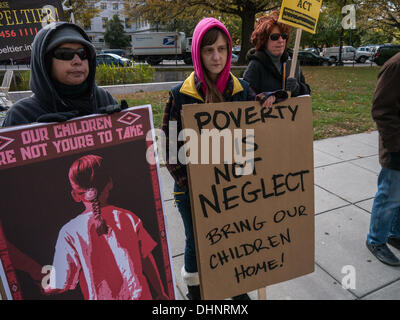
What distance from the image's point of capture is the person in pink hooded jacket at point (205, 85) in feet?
5.44

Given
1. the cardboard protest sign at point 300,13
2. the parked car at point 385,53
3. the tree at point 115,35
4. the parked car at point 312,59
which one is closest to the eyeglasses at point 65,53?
the cardboard protest sign at point 300,13

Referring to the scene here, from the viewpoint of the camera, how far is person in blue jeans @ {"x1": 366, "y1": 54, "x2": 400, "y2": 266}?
213 cm

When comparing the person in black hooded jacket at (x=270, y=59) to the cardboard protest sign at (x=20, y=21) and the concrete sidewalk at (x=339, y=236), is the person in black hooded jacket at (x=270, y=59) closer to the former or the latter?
the concrete sidewalk at (x=339, y=236)

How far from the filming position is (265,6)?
663 inches

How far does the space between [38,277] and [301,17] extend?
1.94m

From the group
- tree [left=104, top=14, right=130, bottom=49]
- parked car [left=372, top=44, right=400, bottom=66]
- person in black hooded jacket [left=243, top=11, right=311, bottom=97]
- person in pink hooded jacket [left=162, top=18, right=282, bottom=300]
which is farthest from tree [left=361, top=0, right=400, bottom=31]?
tree [left=104, top=14, right=130, bottom=49]

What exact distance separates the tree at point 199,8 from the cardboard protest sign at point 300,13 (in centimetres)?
1565

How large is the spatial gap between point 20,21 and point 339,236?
4.96 metres

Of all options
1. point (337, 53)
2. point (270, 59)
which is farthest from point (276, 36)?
point (337, 53)

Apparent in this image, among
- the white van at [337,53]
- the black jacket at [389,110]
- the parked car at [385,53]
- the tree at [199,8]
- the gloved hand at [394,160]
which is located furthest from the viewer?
the white van at [337,53]

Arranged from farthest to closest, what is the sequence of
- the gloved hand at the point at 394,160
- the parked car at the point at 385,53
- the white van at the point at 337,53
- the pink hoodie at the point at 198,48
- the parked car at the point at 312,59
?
1. the white van at the point at 337,53
2. the parked car at the point at 312,59
3. the parked car at the point at 385,53
4. the gloved hand at the point at 394,160
5. the pink hoodie at the point at 198,48

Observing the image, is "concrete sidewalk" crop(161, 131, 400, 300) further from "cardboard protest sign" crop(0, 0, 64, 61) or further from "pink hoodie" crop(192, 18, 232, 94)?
"cardboard protest sign" crop(0, 0, 64, 61)

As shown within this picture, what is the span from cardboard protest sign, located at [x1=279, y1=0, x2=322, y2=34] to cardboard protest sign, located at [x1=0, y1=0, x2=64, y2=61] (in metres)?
3.87
